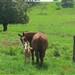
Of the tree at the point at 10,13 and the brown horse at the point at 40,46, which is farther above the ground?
the brown horse at the point at 40,46

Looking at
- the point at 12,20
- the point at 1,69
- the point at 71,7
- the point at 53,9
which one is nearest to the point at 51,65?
the point at 1,69

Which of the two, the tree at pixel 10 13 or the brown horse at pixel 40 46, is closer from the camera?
the brown horse at pixel 40 46

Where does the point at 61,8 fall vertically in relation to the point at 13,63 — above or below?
below

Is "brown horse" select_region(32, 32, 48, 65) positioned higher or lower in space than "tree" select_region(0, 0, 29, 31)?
higher

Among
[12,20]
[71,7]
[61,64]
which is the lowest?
[71,7]

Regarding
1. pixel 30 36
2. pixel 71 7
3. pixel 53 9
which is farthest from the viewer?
pixel 71 7

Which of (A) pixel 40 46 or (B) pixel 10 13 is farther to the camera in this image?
(B) pixel 10 13

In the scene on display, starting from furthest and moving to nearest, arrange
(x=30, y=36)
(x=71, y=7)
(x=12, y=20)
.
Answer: (x=71, y=7), (x=12, y=20), (x=30, y=36)

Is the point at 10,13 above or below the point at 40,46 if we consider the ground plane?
below

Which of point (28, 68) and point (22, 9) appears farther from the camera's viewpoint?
point (22, 9)

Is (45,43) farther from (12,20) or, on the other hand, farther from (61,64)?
(12,20)

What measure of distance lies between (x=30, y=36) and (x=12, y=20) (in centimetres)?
3354

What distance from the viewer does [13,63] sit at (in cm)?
1677

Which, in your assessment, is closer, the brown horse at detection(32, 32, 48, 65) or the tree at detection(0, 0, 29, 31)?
the brown horse at detection(32, 32, 48, 65)
